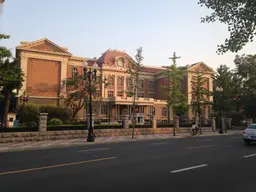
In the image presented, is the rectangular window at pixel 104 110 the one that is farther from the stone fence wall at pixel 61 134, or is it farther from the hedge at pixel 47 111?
the stone fence wall at pixel 61 134

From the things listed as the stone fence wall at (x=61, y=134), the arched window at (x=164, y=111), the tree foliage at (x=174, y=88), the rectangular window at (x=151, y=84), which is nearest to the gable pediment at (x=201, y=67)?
the arched window at (x=164, y=111)

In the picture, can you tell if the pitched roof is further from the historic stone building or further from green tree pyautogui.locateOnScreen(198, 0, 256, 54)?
green tree pyautogui.locateOnScreen(198, 0, 256, 54)

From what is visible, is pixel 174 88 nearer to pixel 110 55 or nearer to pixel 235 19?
pixel 235 19

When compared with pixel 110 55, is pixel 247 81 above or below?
below

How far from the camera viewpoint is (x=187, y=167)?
859 cm

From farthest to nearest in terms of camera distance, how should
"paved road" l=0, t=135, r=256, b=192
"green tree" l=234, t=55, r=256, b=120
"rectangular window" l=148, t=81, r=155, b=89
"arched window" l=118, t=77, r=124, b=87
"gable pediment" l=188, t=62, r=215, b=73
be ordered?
"rectangular window" l=148, t=81, r=155, b=89, "arched window" l=118, t=77, r=124, b=87, "gable pediment" l=188, t=62, r=215, b=73, "green tree" l=234, t=55, r=256, b=120, "paved road" l=0, t=135, r=256, b=192

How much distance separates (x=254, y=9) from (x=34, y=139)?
58.4 ft

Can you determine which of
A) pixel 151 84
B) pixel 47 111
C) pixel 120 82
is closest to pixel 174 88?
pixel 47 111

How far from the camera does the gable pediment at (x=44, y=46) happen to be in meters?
51.0

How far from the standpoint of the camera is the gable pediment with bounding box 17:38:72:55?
5097cm

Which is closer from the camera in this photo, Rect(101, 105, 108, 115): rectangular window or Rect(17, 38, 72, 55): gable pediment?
Rect(17, 38, 72, 55): gable pediment

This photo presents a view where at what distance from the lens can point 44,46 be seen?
52.9m

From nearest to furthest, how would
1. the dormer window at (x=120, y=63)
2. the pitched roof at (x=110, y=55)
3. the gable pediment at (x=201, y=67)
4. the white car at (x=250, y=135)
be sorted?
1. the white car at (x=250, y=135)
2. the gable pediment at (x=201, y=67)
3. the pitched roof at (x=110, y=55)
4. the dormer window at (x=120, y=63)

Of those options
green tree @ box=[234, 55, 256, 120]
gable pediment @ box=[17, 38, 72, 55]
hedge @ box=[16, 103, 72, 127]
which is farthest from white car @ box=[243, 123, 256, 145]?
gable pediment @ box=[17, 38, 72, 55]
